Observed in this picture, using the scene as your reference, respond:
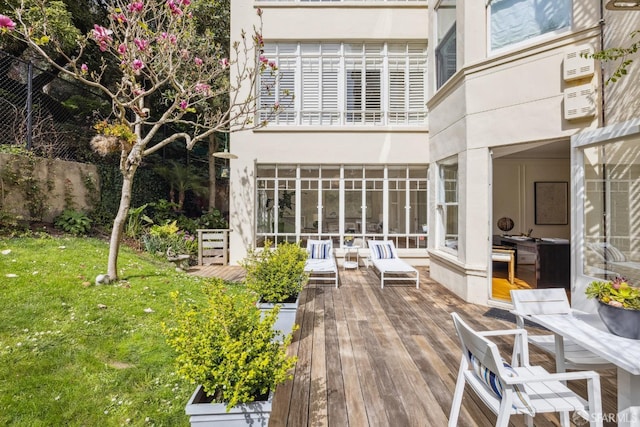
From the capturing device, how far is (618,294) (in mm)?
2459

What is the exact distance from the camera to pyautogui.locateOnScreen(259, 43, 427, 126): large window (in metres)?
9.43

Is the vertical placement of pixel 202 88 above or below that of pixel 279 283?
above

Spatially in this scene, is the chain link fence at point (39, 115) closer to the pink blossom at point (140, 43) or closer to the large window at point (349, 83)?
the pink blossom at point (140, 43)

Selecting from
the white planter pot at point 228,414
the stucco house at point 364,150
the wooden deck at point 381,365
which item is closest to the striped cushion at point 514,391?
the wooden deck at point 381,365

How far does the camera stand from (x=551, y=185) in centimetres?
932

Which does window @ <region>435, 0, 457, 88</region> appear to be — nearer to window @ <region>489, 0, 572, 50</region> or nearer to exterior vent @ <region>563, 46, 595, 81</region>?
window @ <region>489, 0, 572, 50</region>

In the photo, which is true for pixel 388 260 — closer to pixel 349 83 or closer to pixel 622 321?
pixel 349 83

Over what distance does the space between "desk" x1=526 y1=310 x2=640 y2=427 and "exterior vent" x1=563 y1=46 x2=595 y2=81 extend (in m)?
4.19

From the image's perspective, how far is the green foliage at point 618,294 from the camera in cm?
240

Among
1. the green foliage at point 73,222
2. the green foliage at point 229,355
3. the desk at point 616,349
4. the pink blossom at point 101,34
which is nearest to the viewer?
the green foliage at point 229,355

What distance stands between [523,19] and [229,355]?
725 cm

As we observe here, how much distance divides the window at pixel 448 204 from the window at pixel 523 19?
253cm

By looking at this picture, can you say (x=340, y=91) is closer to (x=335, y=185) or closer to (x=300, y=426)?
(x=335, y=185)

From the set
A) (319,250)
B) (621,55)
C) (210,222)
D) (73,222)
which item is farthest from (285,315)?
(210,222)
